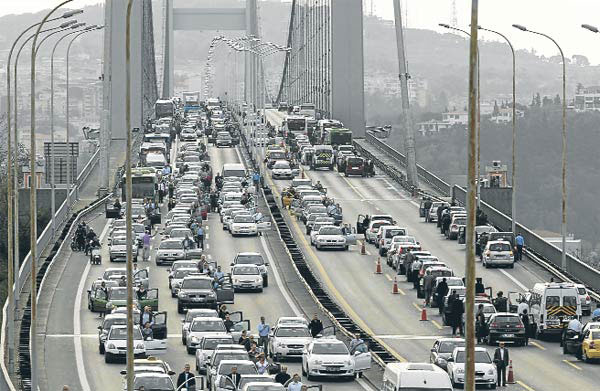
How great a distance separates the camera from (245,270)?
70.7 m

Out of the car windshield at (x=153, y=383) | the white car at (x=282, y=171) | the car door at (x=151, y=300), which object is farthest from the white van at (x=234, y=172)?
the car windshield at (x=153, y=383)

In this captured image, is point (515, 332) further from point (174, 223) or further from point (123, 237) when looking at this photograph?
point (174, 223)

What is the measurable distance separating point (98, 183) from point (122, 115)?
36.9 m

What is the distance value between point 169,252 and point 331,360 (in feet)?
103

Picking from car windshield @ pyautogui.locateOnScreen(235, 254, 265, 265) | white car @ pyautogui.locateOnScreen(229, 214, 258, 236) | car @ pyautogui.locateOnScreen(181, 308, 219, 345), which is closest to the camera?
car @ pyautogui.locateOnScreen(181, 308, 219, 345)

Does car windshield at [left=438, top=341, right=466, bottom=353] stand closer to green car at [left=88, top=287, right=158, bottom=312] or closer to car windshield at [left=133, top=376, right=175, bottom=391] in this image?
Answer: car windshield at [left=133, top=376, right=175, bottom=391]

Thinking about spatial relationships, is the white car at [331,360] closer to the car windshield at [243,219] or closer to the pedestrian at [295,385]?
the pedestrian at [295,385]

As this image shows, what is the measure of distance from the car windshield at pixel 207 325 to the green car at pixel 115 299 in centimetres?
600

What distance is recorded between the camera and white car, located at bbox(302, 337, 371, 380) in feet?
154

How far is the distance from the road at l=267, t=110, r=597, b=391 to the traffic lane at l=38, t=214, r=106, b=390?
32.5 feet

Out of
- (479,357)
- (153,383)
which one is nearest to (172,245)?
(479,357)

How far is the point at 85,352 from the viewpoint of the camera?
179ft

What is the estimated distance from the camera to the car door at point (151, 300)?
62.1 m

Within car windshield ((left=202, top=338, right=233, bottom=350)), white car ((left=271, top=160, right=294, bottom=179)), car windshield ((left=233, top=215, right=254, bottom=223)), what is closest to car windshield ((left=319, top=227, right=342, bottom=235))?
car windshield ((left=233, top=215, right=254, bottom=223))
